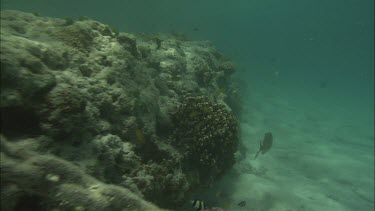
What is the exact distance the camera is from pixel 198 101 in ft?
26.6

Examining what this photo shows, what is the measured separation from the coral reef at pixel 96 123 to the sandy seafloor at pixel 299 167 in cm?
160

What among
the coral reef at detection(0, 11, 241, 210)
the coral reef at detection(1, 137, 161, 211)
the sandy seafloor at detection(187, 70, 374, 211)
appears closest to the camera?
the coral reef at detection(1, 137, 161, 211)

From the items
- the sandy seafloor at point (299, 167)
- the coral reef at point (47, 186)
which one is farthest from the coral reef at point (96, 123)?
the sandy seafloor at point (299, 167)

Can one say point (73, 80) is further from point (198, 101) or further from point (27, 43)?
point (198, 101)

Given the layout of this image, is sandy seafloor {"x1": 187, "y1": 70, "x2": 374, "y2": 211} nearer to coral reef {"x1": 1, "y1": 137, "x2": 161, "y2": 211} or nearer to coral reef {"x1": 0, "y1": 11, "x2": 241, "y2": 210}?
coral reef {"x1": 0, "y1": 11, "x2": 241, "y2": 210}

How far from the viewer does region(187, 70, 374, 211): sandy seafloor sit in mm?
9375

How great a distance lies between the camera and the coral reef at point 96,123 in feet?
11.4

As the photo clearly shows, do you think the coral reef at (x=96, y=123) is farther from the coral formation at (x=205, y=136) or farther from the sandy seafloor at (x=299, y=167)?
the sandy seafloor at (x=299, y=167)

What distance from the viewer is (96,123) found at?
5.31 metres

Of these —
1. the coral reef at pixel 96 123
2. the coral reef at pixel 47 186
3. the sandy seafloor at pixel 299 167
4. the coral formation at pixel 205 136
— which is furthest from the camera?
the sandy seafloor at pixel 299 167

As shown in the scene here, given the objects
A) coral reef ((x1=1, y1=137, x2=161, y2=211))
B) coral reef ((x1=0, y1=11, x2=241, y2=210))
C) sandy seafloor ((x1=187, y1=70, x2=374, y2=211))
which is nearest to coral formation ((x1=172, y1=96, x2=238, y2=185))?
coral reef ((x1=0, y1=11, x2=241, y2=210))

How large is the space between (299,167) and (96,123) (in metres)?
10.7

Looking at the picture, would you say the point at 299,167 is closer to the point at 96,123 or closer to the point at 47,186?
the point at 96,123

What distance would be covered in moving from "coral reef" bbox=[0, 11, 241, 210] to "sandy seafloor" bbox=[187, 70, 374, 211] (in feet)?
5.25
